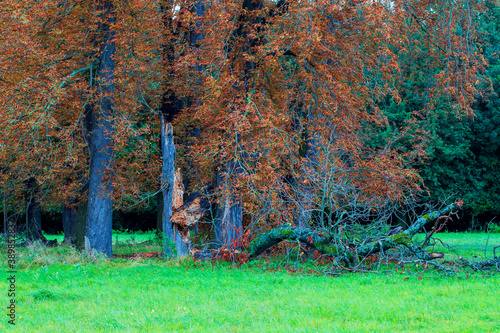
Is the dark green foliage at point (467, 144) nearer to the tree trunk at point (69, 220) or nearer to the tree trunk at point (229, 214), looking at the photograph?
the tree trunk at point (229, 214)

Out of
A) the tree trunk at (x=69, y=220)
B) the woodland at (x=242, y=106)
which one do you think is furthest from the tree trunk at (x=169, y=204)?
the tree trunk at (x=69, y=220)

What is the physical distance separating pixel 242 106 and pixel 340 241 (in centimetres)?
404

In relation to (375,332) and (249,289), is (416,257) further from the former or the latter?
(375,332)

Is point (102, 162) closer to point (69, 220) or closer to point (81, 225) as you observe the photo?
point (81, 225)

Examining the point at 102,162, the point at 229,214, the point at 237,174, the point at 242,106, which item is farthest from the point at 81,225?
the point at 242,106

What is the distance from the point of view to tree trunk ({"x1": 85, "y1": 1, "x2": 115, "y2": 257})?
1429 centimetres

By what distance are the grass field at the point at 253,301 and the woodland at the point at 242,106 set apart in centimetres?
138

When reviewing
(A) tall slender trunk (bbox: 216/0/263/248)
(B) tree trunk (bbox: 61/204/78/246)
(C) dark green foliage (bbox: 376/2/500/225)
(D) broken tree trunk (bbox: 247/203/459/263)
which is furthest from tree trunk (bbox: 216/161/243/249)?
(C) dark green foliage (bbox: 376/2/500/225)

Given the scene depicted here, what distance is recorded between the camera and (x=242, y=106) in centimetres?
1216

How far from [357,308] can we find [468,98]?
907 centimetres

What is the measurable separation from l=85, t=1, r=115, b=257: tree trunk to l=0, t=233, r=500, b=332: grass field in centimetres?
323

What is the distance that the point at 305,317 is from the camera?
6.41 metres

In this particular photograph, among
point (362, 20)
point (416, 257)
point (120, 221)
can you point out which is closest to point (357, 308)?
point (416, 257)

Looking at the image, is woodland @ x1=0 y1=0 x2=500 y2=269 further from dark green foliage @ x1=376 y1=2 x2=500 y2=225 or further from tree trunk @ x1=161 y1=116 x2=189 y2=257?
dark green foliage @ x1=376 y1=2 x2=500 y2=225
